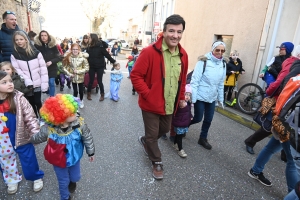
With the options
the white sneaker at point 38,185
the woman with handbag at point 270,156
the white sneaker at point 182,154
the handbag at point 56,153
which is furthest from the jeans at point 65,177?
the woman with handbag at point 270,156

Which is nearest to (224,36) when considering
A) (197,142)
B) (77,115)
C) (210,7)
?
(210,7)

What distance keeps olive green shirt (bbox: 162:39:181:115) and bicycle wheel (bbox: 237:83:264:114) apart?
3.66 metres

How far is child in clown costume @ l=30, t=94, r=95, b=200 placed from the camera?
1.78m

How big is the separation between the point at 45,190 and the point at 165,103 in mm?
1755

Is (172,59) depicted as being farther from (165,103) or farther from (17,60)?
(17,60)

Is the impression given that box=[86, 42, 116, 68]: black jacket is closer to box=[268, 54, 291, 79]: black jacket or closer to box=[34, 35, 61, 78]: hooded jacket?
box=[34, 35, 61, 78]: hooded jacket

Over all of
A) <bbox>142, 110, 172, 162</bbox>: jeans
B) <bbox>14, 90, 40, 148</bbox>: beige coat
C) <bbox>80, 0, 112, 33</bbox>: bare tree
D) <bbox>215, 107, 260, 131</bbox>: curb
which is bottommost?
<bbox>215, 107, 260, 131</bbox>: curb

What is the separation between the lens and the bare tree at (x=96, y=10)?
105 ft

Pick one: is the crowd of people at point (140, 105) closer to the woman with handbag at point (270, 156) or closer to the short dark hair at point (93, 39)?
the woman with handbag at point (270, 156)

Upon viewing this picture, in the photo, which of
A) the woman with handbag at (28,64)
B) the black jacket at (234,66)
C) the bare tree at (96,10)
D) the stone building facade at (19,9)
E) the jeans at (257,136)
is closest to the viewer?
the woman with handbag at (28,64)

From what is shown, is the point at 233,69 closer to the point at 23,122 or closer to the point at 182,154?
the point at 182,154

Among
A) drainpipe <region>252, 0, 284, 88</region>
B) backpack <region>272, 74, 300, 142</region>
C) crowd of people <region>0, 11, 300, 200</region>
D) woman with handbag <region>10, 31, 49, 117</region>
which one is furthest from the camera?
drainpipe <region>252, 0, 284, 88</region>

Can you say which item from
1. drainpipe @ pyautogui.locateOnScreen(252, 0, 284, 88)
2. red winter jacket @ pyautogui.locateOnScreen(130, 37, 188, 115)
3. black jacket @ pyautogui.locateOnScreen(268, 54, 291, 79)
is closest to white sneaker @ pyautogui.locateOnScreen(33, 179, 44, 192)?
red winter jacket @ pyautogui.locateOnScreen(130, 37, 188, 115)

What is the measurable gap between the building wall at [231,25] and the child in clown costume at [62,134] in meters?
5.76
